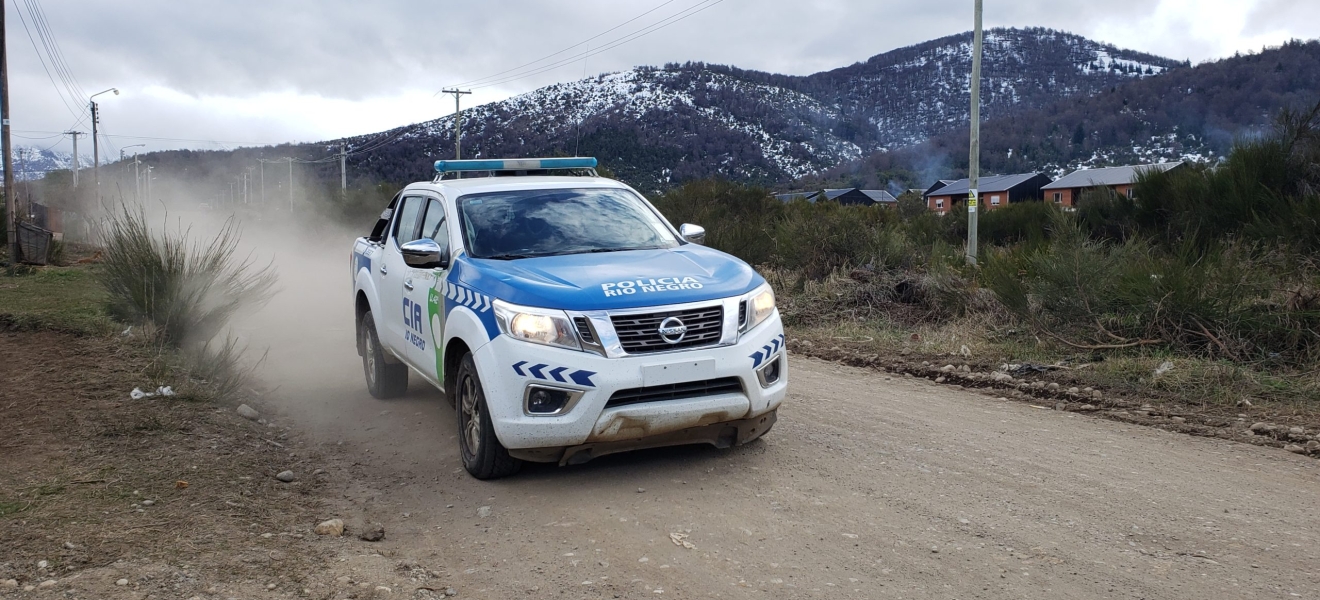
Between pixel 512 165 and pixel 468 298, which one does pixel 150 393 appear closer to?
pixel 512 165

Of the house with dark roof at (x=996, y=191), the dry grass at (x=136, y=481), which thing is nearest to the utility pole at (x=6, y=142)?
the dry grass at (x=136, y=481)

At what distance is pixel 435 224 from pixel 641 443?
2.56m

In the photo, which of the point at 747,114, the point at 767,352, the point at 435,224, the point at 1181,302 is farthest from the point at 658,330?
the point at 747,114

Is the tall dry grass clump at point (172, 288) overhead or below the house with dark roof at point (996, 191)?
below

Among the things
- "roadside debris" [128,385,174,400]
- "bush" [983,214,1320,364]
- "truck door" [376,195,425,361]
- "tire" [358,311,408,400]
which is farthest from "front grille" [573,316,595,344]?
"bush" [983,214,1320,364]

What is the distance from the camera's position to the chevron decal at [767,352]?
5691mm

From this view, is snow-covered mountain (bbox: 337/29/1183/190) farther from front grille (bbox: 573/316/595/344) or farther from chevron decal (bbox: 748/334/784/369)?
front grille (bbox: 573/316/595/344)

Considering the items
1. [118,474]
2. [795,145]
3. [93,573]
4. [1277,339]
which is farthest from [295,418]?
[795,145]

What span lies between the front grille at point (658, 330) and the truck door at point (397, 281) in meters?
2.39

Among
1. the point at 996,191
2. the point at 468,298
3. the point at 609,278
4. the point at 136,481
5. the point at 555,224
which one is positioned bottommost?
the point at 136,481

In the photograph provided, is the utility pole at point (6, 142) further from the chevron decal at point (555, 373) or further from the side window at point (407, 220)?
the chevron decal at point (555, 373)

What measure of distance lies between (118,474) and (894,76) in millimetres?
111146

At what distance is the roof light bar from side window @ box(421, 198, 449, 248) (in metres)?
0.68

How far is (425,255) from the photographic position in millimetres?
6383
